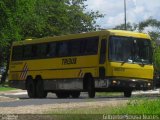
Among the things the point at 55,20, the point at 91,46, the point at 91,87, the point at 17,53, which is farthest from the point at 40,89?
the point at 55,20

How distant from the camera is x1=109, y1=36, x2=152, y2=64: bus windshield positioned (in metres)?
29.6

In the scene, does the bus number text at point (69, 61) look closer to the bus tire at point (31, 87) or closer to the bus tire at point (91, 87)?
the bus tire at point (91, 87)

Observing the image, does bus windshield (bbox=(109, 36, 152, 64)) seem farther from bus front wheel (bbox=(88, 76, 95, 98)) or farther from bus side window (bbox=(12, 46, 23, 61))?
bus side window (bbox=(12, 46, 23, 61))

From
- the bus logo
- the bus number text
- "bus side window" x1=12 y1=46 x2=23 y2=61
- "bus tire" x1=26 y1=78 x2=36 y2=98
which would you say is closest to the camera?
the bus number text

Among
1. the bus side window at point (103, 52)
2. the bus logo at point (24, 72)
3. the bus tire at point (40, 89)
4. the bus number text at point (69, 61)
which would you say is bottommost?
the bus tire at point (40, 89)

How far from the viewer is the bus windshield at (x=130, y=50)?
29.6 metres

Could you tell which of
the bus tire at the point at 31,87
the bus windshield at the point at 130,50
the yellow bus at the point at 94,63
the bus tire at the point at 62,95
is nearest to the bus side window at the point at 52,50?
the yellow bus at the point at 94,63

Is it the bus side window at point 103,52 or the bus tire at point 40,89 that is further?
the bus tire at point 40,89

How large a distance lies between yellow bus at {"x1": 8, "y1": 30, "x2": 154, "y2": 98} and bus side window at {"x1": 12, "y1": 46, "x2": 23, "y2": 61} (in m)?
2.03

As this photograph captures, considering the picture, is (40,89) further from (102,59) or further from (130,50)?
(130,50)

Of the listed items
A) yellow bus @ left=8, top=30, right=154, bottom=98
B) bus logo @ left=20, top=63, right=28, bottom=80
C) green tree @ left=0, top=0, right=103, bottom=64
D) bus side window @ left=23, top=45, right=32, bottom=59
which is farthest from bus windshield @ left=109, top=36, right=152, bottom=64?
green tree @ left=0, top=0, right=103, bottom=64

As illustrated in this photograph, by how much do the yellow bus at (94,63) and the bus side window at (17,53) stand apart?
2034mm

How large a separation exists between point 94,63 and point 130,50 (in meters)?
1.90

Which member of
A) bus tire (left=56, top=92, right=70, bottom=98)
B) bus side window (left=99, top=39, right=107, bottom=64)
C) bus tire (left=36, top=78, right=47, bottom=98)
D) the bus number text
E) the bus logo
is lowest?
bus tire (left=56, top=92, right=70, bottom=98)
